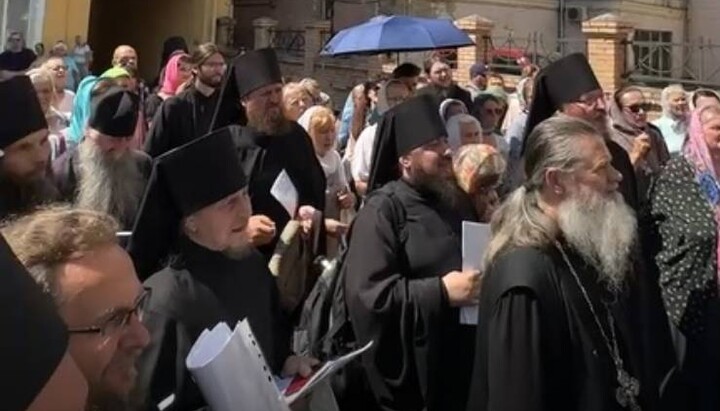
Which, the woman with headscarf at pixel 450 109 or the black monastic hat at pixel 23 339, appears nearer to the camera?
the black monastic hat at pixel 23 339

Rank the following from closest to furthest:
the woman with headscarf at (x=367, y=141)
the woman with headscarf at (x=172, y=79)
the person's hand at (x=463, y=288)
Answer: the person's hand at (x=463, y=288) → the woman with headscarf at (x=367, y=141) → the woman with headscarf at (x=172, y=79)

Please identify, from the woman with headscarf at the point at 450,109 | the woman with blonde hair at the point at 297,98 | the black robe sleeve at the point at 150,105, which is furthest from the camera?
the black robe sleeve at the point at 150,105

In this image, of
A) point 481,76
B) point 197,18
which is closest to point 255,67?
point 481,76

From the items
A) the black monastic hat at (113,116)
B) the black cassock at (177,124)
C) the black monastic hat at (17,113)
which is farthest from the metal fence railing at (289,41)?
the black monastic hat at (17,113)

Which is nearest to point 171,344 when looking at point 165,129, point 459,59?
point 165,129

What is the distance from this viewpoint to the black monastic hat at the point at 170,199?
148 inches

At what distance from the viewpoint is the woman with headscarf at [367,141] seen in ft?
29.2

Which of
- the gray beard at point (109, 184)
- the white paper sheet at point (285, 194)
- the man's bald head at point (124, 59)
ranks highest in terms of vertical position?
the man's bald head at point (124, 59)

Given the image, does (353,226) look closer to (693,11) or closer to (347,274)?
(347,274)

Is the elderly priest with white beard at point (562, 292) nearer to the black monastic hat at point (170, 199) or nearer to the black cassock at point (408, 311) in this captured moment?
the black cassock at point (408, 311)

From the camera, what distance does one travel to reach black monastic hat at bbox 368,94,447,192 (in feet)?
16.8

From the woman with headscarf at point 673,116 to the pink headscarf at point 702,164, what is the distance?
17.5 ft

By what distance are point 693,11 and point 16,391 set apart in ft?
108

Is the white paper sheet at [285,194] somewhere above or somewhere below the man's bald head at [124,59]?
below
